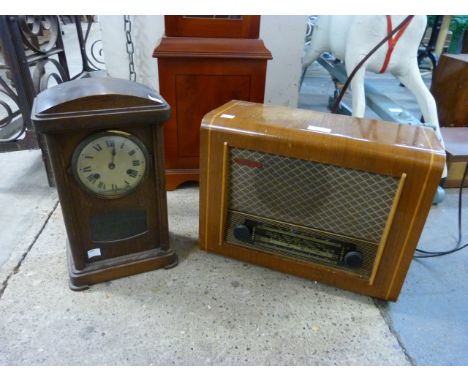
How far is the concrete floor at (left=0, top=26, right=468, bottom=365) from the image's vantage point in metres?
0.96

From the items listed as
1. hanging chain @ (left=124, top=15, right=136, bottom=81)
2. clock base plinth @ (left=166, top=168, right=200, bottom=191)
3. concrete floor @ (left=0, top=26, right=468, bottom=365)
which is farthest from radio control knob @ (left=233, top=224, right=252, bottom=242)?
hanging chain @ (left=124, top=15, right=136, bottom=81)

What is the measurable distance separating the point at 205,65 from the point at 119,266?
2.81 feet

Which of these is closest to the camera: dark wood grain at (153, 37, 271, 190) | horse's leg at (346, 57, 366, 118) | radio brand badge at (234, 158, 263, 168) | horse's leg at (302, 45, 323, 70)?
radio brand badge at (234, 158, 263, 168)

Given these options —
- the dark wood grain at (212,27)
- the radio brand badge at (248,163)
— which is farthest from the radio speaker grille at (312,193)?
the dark wood grain at (212,27)

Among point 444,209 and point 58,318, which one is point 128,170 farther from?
point 444,209

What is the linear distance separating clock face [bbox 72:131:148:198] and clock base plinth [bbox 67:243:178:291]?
0.81 feet

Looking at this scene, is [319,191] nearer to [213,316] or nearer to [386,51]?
[213,316]

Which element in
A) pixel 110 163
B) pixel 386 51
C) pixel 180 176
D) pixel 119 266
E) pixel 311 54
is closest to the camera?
pixel 110 163

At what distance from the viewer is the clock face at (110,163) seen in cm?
96

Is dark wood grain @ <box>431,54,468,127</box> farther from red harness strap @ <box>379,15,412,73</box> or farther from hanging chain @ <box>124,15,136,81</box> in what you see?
hanging chain @ <box>124,15,136,81</box>

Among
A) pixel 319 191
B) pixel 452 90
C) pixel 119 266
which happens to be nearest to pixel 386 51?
pixel 452 90

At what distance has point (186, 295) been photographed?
3.72 feet

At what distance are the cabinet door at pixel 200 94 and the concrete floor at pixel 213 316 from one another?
0.52m

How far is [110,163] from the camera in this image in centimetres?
100
